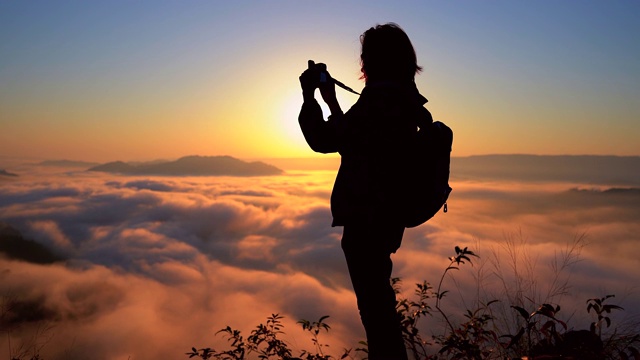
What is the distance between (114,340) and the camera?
13438cm

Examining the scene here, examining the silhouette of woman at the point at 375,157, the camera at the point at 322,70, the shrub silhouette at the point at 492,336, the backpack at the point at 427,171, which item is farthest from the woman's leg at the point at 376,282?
the camera at the point at 322,70

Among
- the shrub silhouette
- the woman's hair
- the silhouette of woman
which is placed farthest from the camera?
the shrub silhouette

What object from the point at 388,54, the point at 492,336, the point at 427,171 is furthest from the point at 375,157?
the point at 492,336

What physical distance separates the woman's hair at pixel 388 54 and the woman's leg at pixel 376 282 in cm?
89

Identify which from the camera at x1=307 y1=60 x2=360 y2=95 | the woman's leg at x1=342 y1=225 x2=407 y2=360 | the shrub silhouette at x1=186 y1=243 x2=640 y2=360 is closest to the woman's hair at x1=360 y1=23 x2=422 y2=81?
the camera at x1=307 y1=60 x2=360 y2=95

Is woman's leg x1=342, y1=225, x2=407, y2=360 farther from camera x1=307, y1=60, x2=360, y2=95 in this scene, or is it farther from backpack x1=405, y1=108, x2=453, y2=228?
camera x1=307, y1=60, x2=360, y2=95

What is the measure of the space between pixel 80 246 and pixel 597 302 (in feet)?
724

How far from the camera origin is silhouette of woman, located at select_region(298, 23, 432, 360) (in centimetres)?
217

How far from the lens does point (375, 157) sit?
2172 millimetres

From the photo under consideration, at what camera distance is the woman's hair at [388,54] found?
2354 millimetres

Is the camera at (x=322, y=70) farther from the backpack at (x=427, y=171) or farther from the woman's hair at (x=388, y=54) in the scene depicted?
the backpack at (x=427, y=171)

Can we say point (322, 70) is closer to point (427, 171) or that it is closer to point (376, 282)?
point (427, 171)

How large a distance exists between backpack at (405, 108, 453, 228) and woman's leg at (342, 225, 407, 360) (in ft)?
0.54

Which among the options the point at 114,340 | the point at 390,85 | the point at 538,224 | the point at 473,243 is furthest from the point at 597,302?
the point at 538,224
